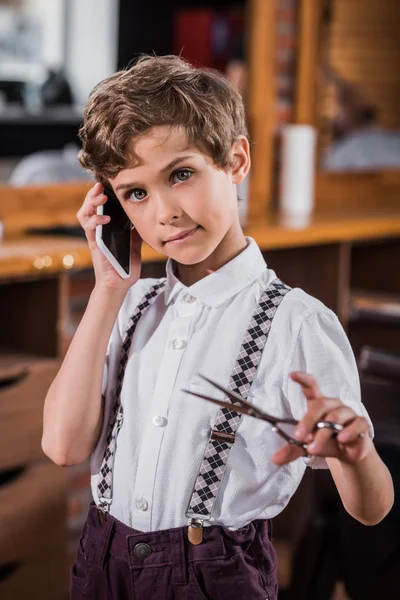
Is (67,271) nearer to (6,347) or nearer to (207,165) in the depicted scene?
(6,347)

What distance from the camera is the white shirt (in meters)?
1.09

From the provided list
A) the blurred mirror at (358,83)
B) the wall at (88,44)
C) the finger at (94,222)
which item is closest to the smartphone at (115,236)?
the finger at (94,222)

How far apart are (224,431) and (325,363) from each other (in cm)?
13

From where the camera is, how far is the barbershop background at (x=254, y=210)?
2281 millimetres

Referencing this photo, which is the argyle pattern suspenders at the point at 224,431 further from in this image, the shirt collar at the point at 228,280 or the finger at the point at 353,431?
the finger at the point at 353,431

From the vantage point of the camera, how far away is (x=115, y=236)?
3.82ft

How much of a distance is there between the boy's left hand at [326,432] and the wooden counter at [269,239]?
0.66 meters

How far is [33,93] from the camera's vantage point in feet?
8.75

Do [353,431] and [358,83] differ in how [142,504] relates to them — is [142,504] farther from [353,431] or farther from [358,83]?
[358,83]

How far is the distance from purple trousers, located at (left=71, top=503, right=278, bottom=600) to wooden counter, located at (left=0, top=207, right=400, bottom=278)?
0.50 metres

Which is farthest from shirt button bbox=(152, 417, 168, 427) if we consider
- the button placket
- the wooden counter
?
the wooden counter

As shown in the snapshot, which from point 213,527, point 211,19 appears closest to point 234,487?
point 213,527

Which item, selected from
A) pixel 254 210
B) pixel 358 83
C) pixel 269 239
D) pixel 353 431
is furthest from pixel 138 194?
pixel 358 83

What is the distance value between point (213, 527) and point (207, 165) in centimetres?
39
